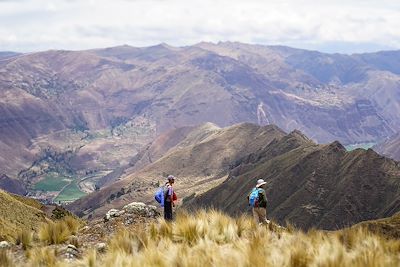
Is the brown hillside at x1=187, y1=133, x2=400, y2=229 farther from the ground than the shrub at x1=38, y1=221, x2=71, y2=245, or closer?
closer

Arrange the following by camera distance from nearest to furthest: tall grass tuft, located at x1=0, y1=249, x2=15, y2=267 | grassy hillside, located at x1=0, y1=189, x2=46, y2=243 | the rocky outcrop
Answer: tall grass tuft, located at x1=0, y1=249, x2=15, y2=267 → the rocky outcrop → grassy hillside, located at x1=0, y1=189, x2=46, y2=243

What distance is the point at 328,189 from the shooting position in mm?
154500

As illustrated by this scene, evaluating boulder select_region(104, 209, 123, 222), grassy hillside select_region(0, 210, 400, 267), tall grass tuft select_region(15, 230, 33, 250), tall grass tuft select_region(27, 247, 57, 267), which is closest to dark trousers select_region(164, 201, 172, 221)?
boulder select_region(104, 209, 123, 222)

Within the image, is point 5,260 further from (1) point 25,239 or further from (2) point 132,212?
(2) point 132,212

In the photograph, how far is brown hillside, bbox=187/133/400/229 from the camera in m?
137

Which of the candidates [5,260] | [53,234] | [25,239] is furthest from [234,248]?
[25,239]

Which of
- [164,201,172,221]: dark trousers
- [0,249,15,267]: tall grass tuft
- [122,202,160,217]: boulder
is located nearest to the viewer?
[0,249,15,267]: tall grass tuft

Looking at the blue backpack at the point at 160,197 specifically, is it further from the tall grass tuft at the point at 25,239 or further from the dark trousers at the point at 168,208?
the tall grass tuft at the point at 25,239

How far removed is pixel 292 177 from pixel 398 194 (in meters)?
42.7

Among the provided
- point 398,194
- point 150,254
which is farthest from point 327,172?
point 150,254

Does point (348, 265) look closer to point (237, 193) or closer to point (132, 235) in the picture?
point (132, 235)

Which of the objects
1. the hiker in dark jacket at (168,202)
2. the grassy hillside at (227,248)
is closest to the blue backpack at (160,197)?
the hiker in dark jacket at (168,202)

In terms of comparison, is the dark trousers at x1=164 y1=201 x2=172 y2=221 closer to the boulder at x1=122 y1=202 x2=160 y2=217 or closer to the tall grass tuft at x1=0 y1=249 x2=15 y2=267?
the boulder at x1=122 y1=202 x2=160 y2=217

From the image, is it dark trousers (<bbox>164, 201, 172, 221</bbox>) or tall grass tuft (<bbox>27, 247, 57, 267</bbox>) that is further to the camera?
dark trousers (<bbox>164, 201, 172, 221</bbox>)
